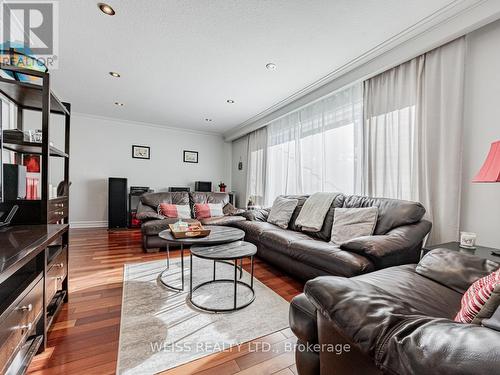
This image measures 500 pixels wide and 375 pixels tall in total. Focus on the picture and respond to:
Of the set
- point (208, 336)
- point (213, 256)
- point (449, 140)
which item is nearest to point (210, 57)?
point (213, 256)

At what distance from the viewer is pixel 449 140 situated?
204 centimetres

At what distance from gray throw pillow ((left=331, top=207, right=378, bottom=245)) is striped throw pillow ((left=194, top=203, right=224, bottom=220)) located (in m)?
2.28

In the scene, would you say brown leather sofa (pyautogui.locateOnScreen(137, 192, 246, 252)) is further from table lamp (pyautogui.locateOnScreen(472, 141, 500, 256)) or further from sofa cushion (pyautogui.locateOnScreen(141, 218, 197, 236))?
table lamp (pyautogui.locateOnScreen(472, 141, 500, 256))

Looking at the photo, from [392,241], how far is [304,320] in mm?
1271

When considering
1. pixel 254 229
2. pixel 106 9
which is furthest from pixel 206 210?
pixel 106 9

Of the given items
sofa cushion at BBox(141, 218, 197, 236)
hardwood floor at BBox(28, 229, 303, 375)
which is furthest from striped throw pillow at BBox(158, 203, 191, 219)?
hardwood floor at BBox(28, 229, 303, 375)

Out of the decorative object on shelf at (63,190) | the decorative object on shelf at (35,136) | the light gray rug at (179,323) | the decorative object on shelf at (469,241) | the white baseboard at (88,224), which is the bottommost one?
the light gray rug at (179,323)

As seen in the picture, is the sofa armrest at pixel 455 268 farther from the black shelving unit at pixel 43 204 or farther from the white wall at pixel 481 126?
the black shelving unit at pixel 43 204

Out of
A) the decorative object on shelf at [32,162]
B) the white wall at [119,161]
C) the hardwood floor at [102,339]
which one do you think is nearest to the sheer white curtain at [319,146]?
the hardwood floor at [102,339]

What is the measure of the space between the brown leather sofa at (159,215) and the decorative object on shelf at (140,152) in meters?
1.70

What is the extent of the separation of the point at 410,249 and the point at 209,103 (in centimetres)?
357

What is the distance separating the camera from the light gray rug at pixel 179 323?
52.3 inches

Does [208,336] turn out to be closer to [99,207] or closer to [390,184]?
[390,184]

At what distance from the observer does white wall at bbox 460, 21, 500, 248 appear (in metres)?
1.83
